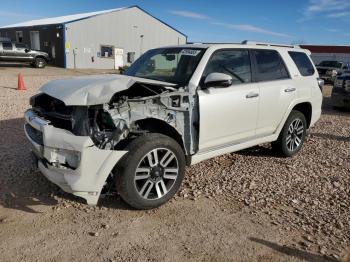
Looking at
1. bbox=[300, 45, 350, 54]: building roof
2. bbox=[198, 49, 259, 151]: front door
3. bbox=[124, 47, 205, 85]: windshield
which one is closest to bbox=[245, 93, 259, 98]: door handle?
bbox=[198, 49, 259, 151]: front door

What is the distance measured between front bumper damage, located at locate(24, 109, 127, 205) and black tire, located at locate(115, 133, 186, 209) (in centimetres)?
12

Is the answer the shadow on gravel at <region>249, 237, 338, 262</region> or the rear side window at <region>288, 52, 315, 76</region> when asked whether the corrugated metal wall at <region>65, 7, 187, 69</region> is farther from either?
the shadow on gravel at <region>249, 237, 338, 262</region>

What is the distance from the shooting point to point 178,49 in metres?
5.12

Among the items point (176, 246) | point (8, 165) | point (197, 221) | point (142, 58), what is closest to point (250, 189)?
point (197, 221)

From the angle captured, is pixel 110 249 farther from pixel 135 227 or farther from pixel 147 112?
pixel 147 112

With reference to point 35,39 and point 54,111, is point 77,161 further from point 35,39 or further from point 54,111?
point 35,39

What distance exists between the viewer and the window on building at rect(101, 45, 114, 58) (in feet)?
111

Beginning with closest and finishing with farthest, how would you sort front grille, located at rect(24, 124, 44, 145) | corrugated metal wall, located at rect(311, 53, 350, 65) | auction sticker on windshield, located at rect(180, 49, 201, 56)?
front grille, located at rect(24, 124, 44, 145) < auction sticker on windshield, located at rect(180, 49, 201, 56) < corrugated metal wall, located at rect(311, 53, 350, 65)

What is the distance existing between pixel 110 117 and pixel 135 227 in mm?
1158

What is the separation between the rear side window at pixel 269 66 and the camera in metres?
5.20

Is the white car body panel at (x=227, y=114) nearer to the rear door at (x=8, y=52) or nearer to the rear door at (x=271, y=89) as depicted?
the rear door at (x=271, y=89)

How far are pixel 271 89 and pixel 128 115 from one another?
2.44m

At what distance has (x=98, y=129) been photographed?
3.66 metres

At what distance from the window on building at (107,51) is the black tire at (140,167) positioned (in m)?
31.4
